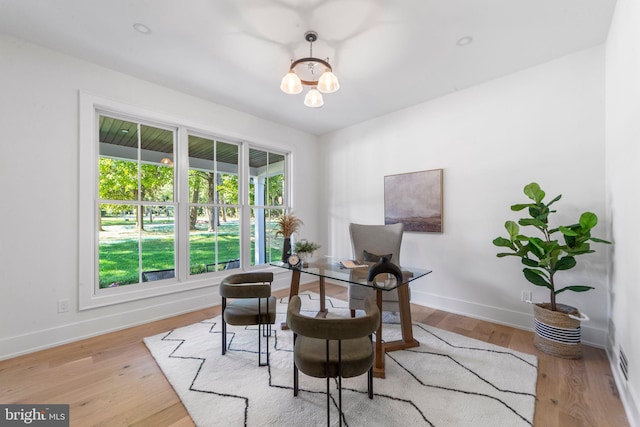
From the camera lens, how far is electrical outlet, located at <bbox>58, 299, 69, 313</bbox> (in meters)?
2.42

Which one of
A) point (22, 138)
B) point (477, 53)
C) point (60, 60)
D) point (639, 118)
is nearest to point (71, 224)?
point (22, 138)

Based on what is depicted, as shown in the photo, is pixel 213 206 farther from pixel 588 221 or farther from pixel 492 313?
pixel 588 221

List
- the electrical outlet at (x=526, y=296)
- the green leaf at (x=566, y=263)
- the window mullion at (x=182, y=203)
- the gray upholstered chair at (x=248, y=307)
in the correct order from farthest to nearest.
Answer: the window mullion at (x=182, y=203)
the electrical outlet at (x=526, y=296)
the green leaf at (x=566, y=263)
the gray upholstered chair at (x=248, y=307)

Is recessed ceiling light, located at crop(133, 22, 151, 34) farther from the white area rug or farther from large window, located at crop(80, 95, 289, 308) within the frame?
the white area rug

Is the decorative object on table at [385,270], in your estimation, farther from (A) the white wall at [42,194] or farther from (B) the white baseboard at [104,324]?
(A) the white wall at [42,194]

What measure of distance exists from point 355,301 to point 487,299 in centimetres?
153

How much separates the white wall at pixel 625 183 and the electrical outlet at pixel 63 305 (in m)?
4.25

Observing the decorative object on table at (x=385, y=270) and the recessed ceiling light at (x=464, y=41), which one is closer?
the decorative object on table at (x=385, y=270)

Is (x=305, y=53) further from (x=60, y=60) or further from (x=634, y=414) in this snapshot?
Result: (x=634, y=414)

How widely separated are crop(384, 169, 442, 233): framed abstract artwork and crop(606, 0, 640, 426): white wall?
4.86 ft

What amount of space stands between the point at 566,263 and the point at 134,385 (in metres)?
3.48

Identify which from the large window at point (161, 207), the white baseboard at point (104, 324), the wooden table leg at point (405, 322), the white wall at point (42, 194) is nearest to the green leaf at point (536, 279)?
the wooden table leg at point (405, 322)

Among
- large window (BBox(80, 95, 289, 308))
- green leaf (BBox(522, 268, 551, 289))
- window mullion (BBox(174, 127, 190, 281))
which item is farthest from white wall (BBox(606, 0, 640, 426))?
window mullion (BBox(174, 127, 190, 281))

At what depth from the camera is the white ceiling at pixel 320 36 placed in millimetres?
1912
